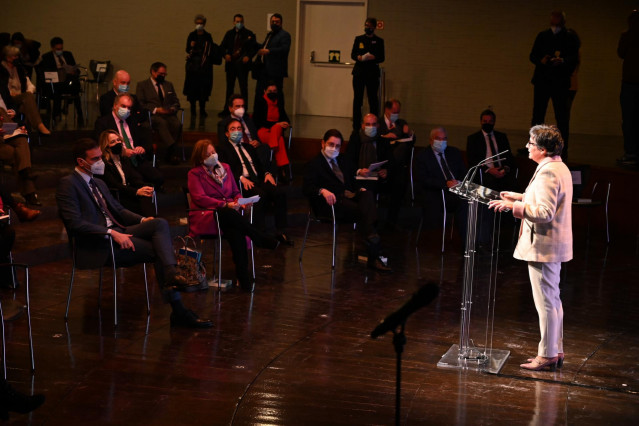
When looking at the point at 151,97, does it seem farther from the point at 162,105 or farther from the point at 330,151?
the point at 330,151

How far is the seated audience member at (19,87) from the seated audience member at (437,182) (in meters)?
3.98

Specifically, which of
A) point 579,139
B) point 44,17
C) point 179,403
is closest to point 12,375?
point 179,403

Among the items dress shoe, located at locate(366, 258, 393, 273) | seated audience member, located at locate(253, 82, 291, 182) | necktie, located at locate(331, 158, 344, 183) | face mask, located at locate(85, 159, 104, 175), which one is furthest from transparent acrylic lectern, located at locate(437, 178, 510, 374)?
seated audience member, located at locate(253, 82, 291, 182)

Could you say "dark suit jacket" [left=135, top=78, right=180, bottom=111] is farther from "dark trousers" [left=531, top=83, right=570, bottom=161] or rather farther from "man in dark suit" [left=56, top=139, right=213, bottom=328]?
"dark trousers" [left=531, top=83, right=570, bottom=161]

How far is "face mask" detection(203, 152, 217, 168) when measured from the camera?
22.7 feet

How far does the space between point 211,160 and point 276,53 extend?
17.7 ft

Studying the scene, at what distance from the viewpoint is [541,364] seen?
5184mm

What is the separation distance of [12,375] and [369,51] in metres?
7.95

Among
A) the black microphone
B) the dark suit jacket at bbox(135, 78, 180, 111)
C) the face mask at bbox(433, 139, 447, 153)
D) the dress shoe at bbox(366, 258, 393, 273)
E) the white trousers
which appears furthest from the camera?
the dark suit jacket at bbox(135, 78, 180, 111)

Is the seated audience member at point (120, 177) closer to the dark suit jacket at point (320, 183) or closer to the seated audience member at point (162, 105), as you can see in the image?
the dark suit jacket at point (320, 183)

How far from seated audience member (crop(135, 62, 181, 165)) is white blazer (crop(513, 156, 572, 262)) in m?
5.84

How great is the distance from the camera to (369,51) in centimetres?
1173

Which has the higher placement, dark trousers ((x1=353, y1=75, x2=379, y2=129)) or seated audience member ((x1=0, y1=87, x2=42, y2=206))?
dark trousers ((x1=353, y1=75, x2=379, y2=129))

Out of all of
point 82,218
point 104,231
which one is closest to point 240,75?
point 82,218
